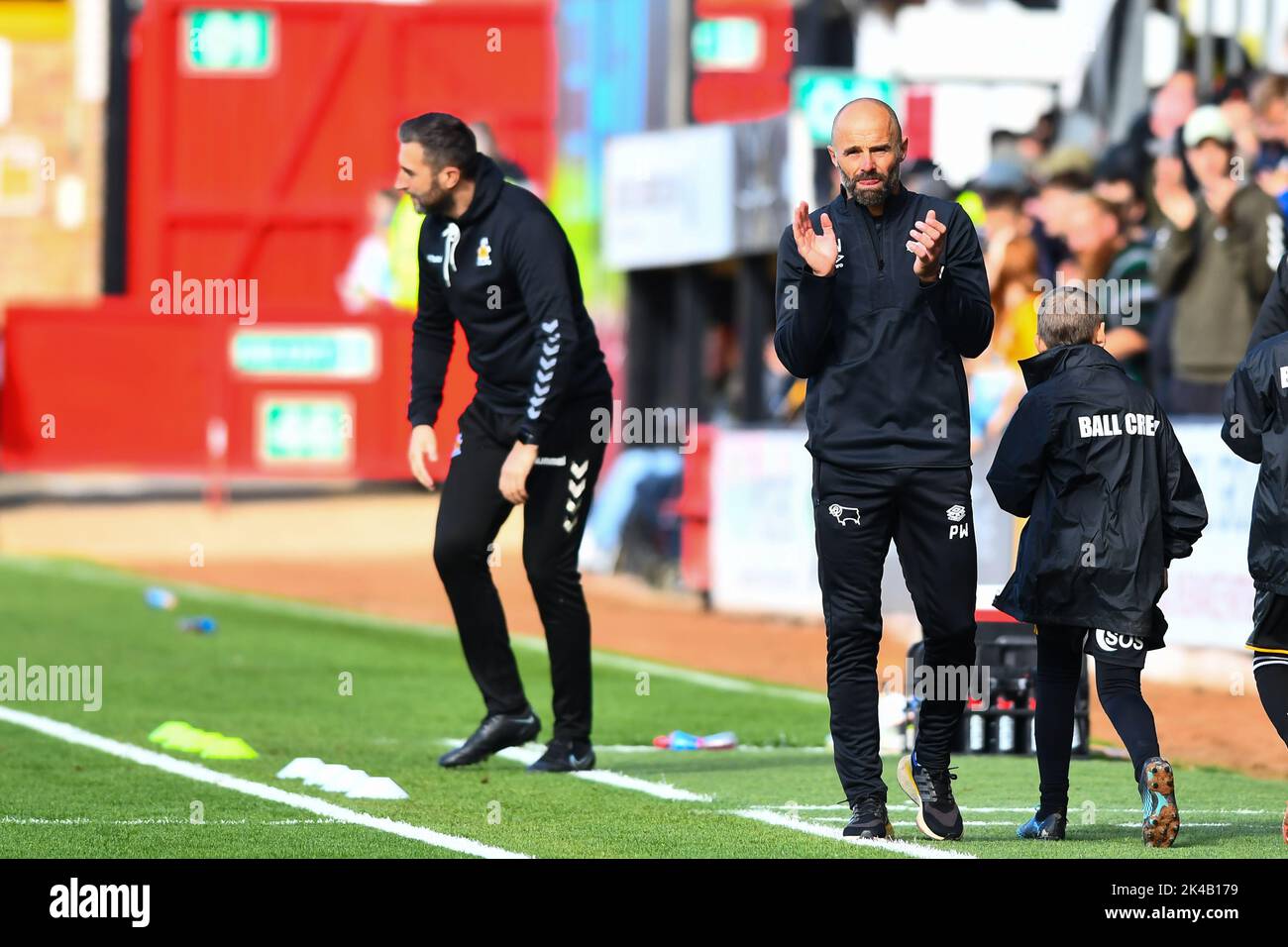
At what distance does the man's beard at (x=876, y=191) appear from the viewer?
7770 millimetres

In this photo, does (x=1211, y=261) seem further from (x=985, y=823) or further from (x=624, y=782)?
(x=985, y=823)

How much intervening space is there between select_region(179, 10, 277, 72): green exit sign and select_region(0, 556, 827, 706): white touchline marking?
36.6 ft

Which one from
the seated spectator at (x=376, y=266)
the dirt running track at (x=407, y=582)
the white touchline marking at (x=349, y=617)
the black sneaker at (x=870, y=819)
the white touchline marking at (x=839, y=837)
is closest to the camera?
the white touchline marking at (x=839, y=837)

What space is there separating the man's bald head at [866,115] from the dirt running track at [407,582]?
4061mm

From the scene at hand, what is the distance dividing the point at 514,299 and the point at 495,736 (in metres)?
1.59

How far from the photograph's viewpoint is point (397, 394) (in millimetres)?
24984

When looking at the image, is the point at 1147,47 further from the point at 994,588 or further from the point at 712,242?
the point at 994,588

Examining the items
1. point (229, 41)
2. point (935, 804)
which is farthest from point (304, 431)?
point (935, 804)

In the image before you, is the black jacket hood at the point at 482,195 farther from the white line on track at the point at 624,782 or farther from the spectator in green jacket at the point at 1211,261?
the spectator in green jacket at the point at 1211,261

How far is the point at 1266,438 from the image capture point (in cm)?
810

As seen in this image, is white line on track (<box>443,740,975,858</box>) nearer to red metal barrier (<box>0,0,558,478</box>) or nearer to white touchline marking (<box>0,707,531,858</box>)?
white touchline marking (<box>0,707,531,858</box>)

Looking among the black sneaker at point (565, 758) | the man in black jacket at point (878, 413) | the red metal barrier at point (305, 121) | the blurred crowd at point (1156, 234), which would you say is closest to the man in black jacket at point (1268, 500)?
the man in black jacket at point (878, 413)

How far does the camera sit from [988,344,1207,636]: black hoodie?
792 centimetres

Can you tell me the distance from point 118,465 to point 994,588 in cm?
1570
